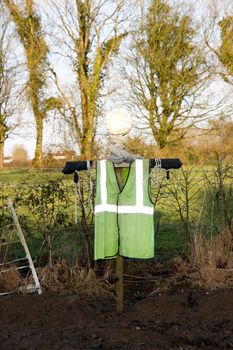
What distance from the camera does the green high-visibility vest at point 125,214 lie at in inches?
187

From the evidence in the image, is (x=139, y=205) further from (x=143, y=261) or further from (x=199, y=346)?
(x=143, y=261)

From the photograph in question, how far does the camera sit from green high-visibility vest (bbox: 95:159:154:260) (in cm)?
476

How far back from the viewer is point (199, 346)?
4039 mm

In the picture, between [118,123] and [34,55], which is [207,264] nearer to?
[118,123]

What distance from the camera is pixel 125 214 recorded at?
482cm

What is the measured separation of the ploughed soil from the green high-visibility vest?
2.01 feet

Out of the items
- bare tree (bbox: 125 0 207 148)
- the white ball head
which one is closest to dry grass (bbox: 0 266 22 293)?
the white ball head

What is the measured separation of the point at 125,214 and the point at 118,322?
3.27ft

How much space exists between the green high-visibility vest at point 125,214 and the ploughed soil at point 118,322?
2.01 feet

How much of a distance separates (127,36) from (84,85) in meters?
3.73

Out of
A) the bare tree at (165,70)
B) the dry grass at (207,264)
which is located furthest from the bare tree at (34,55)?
the dry grass at (207,264)

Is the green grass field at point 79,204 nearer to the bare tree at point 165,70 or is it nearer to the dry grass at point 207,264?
the dry grass at point 207,264

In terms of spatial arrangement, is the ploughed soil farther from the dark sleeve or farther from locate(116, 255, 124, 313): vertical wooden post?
the dark sleeve

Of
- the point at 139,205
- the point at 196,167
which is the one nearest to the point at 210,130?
the point at 196,167
